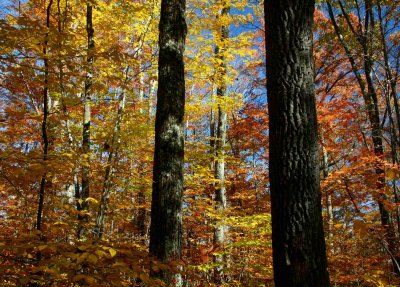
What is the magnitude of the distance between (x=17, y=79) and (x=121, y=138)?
2.67m

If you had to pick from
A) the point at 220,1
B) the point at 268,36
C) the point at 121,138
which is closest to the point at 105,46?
the point at 121,138

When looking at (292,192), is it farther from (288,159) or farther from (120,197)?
(120,197)

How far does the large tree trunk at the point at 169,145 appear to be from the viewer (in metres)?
3.46

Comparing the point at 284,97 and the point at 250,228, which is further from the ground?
the point at 284,97

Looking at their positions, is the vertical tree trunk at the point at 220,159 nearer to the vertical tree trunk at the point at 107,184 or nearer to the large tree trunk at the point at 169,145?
the vertical tree trunk at the point at 107,184

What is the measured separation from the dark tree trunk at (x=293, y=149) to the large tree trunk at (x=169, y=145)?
1.43 m

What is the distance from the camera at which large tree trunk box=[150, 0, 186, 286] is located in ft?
11.4

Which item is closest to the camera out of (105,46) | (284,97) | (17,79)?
(284,97)

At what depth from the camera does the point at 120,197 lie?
840cm

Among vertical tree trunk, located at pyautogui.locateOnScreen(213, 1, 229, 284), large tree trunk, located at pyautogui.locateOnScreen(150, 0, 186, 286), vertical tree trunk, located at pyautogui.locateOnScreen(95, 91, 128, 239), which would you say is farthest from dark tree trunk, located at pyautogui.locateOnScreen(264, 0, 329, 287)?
vertical tree trunk, located at pyautogui.locateOnScreen(213, 1, 229, 284)

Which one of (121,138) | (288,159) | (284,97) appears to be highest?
(121,138)

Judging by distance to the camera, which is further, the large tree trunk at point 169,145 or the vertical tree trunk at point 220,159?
the vertical tree trunk at point 220,159

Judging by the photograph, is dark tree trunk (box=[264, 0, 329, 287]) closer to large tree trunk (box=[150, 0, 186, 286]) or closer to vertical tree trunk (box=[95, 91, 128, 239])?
large tree trunk (box=[150, 0, 186, 286])

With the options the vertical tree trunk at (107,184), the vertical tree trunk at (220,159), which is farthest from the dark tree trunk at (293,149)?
the vertical tree trunk at (220,159)
